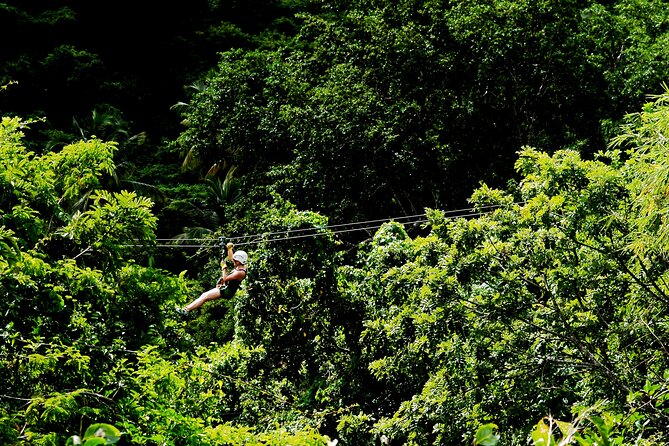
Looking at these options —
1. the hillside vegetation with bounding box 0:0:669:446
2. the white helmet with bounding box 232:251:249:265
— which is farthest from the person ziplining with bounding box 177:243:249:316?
the hillside vegetation with bounding box 0:0:669:446

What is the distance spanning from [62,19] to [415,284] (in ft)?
56.3

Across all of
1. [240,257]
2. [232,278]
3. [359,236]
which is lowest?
[359,236]

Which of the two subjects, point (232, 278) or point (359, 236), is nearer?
point (232, 278)

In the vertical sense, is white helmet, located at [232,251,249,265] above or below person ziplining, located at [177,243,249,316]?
above

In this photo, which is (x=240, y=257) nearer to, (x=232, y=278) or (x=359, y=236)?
(x=232, y=278)

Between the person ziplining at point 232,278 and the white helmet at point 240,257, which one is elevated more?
the white helmet at point 240,257

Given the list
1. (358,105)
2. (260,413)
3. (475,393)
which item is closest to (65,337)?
(475,393)

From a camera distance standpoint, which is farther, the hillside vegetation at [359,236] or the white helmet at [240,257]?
the white helmet at [240,257]

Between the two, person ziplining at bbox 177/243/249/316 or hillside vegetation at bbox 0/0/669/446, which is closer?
hillside vegetation at bbox 0/0/669/446

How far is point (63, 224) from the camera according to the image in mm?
5578

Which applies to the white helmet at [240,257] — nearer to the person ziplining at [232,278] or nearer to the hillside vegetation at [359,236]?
the person ziplining at [232,278]

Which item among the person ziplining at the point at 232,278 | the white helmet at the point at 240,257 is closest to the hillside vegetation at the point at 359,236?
the person ziplining at the point at 232,278

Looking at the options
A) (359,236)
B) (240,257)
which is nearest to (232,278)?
(240,257)

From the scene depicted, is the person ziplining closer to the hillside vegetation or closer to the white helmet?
the white helmet
